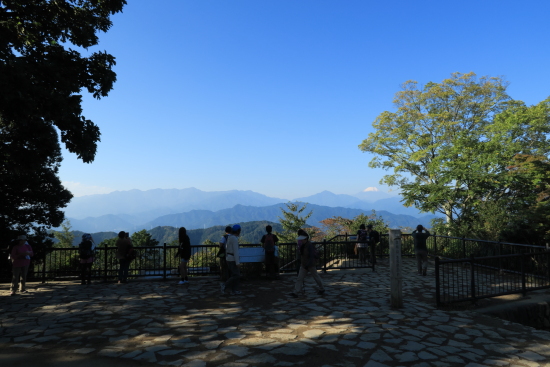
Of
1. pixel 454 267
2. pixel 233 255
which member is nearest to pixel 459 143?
pixel 454 267

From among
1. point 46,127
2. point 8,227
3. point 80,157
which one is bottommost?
point 8,227

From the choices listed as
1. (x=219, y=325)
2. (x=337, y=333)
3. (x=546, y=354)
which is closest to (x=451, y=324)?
(x=546, y=354)

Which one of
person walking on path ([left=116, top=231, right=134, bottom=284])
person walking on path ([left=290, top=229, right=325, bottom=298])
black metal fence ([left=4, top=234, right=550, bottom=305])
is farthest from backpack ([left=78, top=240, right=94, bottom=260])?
person walking on path ([left=290, top=229, right=325, bottom=298])

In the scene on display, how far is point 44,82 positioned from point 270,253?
9.70m

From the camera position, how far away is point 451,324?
6.52m

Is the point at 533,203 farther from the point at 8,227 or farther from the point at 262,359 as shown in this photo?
the point at 8,227

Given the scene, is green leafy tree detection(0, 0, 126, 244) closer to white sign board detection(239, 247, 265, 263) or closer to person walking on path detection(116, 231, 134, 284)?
person walking on path detection(116, 231, 134, 284)

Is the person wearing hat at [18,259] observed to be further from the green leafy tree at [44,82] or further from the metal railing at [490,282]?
the metal railing at [490,282]

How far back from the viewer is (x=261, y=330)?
6.06 meters

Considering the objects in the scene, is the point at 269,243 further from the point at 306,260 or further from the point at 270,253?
the point at 306,260

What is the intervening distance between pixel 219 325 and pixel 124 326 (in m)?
1.92

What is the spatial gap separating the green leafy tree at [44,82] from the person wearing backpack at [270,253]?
738 cm

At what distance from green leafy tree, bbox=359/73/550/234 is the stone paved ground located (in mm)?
12965

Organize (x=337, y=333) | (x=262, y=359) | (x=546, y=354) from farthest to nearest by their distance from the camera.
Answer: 1. (x=337, y=333)
2. (x=546, y=354)
3. (x=262, y=359)
